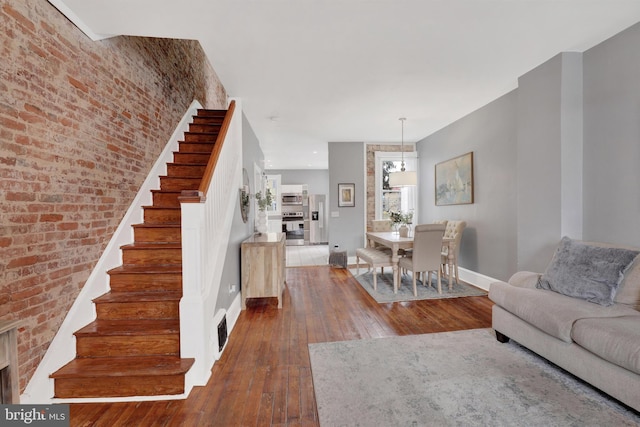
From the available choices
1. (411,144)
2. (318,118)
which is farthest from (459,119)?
(318,118)

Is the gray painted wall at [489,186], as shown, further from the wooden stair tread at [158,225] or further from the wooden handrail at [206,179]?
the wooden stair tread at [158,225]

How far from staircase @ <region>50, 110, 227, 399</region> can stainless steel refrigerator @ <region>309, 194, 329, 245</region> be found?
6.76m

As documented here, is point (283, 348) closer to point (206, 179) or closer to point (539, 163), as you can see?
point (206, 179)

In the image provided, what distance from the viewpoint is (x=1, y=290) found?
160 centimetres

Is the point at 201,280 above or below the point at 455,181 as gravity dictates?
below

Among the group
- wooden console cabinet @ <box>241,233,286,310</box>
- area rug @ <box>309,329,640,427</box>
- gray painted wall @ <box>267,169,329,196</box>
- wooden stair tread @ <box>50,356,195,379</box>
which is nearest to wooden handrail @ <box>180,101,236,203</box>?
wooden stair tread @ <box>50,356,195,379</box>

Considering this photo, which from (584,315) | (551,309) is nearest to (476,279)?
(551,309)

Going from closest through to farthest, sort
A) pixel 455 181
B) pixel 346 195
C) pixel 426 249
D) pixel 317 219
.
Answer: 1. pixel 426 249
2. pixel 455 181
3. pixel 346 195
4. pixel 317 219

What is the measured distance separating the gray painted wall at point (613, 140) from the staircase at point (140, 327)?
12.0 feet

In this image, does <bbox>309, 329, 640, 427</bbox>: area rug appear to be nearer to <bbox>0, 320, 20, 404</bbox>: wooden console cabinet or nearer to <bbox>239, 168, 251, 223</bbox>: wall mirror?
<bbox>0, 320, 20, 404</bbox>: wooden console cabinet

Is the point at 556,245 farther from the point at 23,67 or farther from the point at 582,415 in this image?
the point at 23,67

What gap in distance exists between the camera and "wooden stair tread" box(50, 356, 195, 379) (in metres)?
1.92

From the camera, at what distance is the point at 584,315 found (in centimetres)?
195

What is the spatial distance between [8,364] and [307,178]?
9.53 metres
